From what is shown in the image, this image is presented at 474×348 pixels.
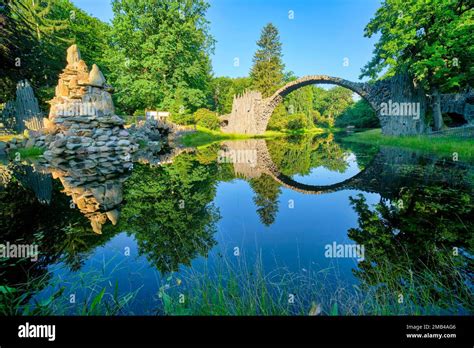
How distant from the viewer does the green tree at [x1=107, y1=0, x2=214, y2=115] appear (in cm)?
2634

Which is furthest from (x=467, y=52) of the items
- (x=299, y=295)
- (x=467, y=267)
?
(x=299, y=295)

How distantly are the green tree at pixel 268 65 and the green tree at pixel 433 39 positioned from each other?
31187 mm

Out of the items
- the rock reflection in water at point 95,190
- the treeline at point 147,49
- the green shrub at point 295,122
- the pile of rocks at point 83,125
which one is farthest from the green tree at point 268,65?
the rock reflection in water at point 95,190

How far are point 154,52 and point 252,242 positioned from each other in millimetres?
29562

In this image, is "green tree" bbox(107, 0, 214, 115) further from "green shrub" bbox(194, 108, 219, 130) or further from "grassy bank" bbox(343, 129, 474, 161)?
"grassy bank" bbox(343, 129, 474, 161)

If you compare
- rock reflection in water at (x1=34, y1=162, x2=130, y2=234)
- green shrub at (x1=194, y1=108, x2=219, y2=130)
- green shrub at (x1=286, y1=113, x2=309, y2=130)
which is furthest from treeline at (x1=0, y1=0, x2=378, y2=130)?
green shrub at (x1=286, y1=113, x2=309, y2=130)

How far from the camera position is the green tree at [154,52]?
1037 inches

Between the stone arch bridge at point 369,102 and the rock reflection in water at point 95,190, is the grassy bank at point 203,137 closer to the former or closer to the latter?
the stone arch bridge at point 369,102

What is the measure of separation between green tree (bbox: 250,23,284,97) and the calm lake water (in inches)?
1771

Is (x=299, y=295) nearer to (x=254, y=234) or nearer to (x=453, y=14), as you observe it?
(x=254, y=234)

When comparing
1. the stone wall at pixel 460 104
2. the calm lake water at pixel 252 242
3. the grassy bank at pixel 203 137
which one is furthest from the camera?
the grassy bank at pixel 203 137

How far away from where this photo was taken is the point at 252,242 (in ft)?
11.4

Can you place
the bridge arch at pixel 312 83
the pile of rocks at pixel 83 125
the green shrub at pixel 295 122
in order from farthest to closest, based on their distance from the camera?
the green shrub at pixel 295 122 → the bridge arch at pixel 312 83 → the pile of rocks at pixel 83 125

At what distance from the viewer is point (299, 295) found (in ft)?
7.59
